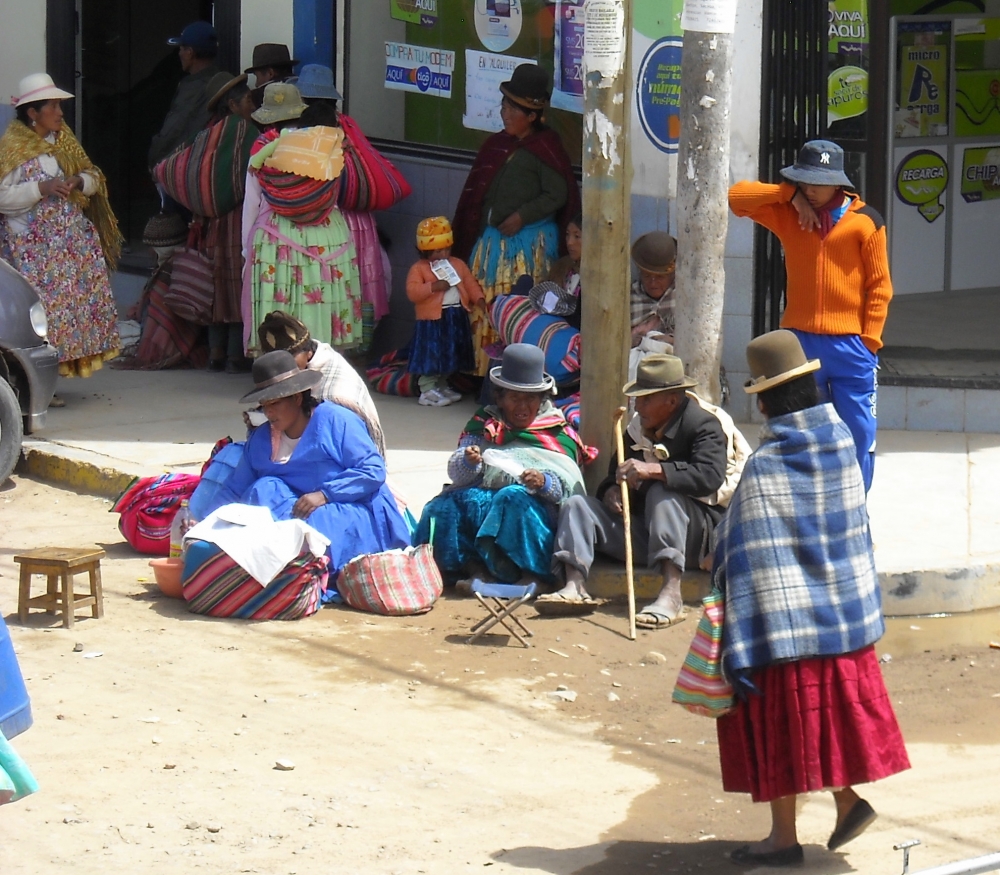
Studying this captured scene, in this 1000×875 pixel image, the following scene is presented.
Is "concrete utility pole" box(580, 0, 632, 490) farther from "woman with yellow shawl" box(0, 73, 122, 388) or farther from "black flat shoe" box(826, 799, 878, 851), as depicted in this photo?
"woman with yellow shawl" box(0, 73, 122, 388)

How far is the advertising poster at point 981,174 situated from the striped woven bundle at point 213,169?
5.33 metres

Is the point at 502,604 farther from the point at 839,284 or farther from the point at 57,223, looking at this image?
the point at 57,223

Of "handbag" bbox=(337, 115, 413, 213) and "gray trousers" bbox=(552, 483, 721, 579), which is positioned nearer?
"gray trousers" bbox=(552, 483, 721, 579)

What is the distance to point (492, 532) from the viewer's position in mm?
7293

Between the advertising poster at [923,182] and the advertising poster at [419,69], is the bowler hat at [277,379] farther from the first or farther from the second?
the advertising poster at [923,182]

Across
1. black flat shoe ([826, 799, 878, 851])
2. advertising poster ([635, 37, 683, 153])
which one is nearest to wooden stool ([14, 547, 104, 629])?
black flat shoe ([826, 799, 878, 851])

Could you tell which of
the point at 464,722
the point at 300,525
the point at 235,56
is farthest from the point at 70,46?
the point at 464,722

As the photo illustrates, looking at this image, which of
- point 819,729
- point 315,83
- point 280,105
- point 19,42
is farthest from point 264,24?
point 819,729

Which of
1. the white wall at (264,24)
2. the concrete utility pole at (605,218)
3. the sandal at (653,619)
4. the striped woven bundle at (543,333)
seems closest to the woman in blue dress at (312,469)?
the concrete utility pole at (605,218)

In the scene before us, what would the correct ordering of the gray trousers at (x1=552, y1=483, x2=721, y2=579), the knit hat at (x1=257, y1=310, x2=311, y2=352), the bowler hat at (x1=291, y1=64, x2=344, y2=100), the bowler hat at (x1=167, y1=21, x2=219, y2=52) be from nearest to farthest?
the gray trousers at (x1=552, y1=483, x2=721, y2=579) → the knit hat at (x1=257, y1=310, x2=311, y2=352) → the bowler hat at (x1=291, y1=64, x2=344, y2=100) → the bowler hat at (x1=167, y1=21, x2=219, y2=52)

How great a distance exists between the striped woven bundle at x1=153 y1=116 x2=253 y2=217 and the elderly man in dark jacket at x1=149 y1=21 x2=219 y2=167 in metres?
0.83

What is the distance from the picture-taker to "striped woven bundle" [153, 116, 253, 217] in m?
11.3

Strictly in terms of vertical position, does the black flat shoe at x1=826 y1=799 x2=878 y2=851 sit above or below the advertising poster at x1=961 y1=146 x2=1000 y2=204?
below

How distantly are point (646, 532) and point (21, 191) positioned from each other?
4.95m
